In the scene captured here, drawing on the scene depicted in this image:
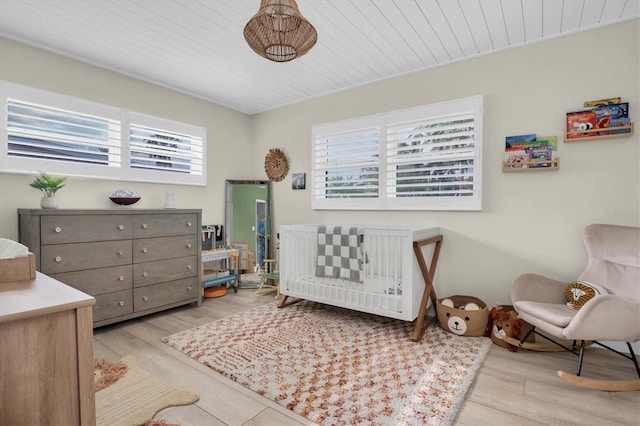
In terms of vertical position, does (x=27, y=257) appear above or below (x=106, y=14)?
below

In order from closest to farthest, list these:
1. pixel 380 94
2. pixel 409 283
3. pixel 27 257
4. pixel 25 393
Answer: pixel 25 393 → pixel 27 257 → pixel 409 283 → pixel 380 94

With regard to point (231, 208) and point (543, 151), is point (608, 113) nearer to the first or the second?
point (543, 151)

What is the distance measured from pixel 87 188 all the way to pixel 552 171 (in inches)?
160

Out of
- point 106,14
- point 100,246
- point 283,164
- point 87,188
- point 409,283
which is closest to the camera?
point 106,14

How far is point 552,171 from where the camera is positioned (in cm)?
255

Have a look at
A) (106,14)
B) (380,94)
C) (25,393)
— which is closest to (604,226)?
(380,94)

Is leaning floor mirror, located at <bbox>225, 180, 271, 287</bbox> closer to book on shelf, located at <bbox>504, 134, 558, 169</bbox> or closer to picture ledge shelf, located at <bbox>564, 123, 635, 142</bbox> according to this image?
book on shelf, located at <bbox>504, 134, 558, 169</bbox>

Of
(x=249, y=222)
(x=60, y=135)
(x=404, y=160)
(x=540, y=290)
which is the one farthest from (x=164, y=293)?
(x=540, y=290)

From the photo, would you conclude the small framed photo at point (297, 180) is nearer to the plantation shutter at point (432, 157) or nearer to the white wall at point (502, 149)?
the white wall at point (502, 149)

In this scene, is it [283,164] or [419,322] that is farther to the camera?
[283,164]

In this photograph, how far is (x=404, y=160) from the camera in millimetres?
3244

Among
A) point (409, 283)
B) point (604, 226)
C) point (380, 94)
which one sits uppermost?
point (380, 94)

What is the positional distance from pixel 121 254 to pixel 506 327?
10.6ft

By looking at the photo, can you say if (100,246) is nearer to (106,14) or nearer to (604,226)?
(106,14)
